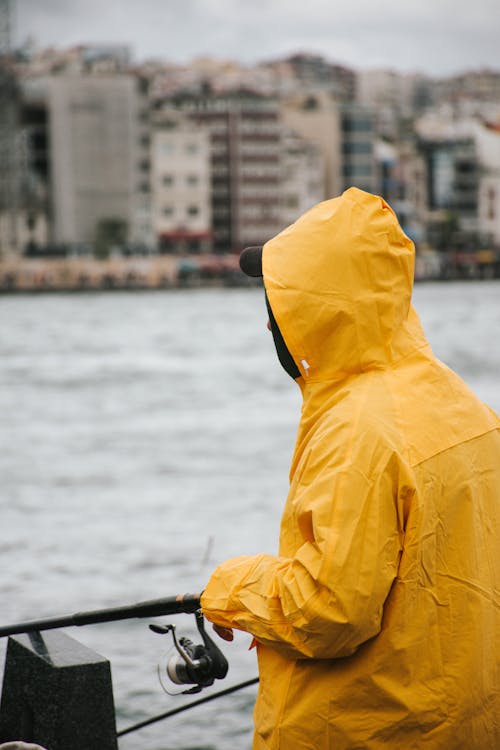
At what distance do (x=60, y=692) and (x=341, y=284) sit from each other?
5.54 feet

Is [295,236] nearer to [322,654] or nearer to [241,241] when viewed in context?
[322,654]

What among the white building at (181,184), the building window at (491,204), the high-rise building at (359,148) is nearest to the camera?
the white building at (181,184)

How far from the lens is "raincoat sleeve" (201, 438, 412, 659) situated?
87.2 inches

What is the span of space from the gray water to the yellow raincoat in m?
0.69

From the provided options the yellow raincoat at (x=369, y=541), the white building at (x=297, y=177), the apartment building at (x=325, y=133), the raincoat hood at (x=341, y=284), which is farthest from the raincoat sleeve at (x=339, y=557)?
the apartment building at (x=325, y=133)

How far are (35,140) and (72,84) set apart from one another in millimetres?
6100

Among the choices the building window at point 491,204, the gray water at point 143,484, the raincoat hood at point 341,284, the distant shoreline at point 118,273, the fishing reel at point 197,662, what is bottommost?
the distant shoreline at point 118,273

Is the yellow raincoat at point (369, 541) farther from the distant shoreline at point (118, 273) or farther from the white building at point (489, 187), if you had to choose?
the white building at point (489, 187)

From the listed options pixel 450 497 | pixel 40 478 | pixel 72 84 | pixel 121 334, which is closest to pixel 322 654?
pixel 450 497

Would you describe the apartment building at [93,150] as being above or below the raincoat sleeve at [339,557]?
below

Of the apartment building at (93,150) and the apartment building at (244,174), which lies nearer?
the apartment building at (93,150)

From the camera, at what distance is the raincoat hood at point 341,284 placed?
2316 millimetres

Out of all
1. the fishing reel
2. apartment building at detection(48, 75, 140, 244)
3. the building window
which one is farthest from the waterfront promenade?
the fishing reel

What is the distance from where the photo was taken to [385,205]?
2424 mm
